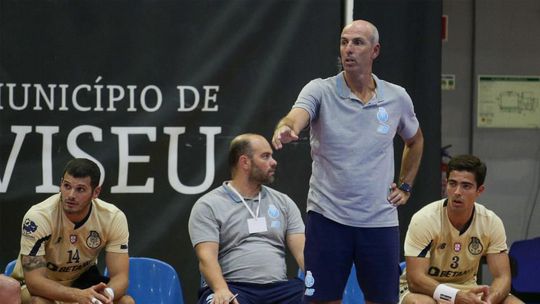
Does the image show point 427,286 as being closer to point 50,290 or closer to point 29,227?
point 50,290

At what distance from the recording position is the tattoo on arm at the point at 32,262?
5.04 m

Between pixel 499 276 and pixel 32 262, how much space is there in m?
2.60

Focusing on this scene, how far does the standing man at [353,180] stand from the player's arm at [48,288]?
1.31 meters

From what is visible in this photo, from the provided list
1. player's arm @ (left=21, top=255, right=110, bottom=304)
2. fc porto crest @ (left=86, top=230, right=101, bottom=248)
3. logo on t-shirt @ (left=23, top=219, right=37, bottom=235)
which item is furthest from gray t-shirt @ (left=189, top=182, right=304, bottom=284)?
logo on t-shirt @ (left=23, top=219, right=37, bottom=235)

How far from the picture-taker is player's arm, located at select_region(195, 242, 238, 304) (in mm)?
4852

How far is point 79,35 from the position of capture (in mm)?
6062

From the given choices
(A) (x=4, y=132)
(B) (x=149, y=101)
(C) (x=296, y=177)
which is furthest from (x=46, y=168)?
(C) (x=296, y=177)

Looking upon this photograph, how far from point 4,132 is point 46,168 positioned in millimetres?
349

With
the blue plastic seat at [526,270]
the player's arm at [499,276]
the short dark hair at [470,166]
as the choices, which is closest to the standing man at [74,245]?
the short dark hair at [470,166]

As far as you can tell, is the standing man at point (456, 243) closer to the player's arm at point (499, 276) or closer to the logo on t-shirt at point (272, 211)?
the player's arm at point (499, 276)

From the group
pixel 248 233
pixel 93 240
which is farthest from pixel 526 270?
pixel 93 240

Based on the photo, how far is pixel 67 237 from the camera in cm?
519

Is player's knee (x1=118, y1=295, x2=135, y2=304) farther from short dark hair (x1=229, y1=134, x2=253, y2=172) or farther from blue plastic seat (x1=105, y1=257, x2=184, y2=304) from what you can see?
short dark hair (x1=229, y1=134, x2=253, y2=172)

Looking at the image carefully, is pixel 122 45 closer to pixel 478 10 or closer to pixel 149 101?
pixel 149 101
